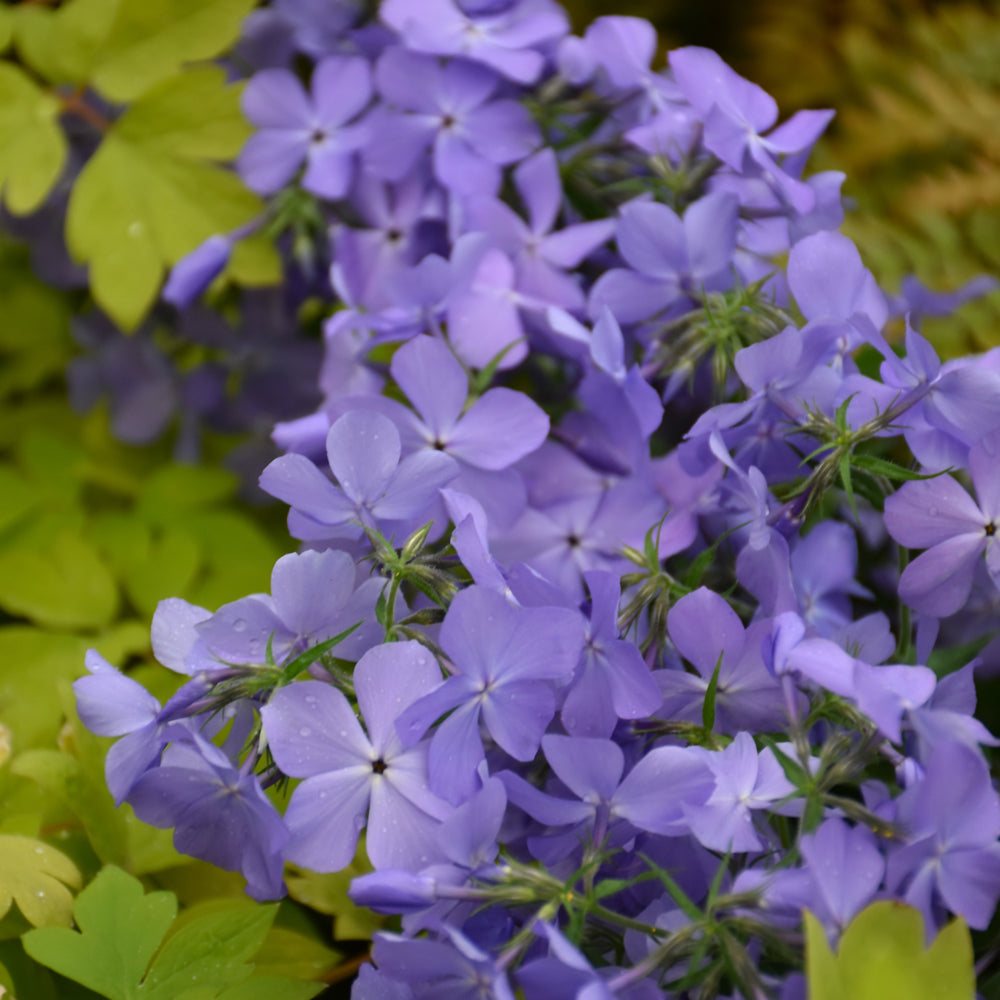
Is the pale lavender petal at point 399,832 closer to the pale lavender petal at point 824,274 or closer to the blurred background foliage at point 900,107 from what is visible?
the pale lavender petal at point 824,274

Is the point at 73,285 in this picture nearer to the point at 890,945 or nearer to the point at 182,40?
the point at 182,40

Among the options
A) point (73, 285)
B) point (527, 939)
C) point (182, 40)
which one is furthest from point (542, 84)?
point (527, 939)

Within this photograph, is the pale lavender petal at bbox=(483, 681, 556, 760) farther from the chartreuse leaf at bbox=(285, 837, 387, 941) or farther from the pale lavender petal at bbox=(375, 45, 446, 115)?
the pale lavender petal at bbox=(375, 45, 446, 115)

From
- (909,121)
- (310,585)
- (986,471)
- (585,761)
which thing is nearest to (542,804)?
(585,761)

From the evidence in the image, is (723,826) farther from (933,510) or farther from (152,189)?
(152,189)

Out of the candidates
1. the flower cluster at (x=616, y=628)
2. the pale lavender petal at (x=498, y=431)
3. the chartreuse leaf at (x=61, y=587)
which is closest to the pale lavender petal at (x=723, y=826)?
the flower cluster at (x=616, y=628)

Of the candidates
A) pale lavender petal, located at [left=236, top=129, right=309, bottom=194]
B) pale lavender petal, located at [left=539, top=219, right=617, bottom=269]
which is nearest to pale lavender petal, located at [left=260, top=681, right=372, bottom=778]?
pale lavender petal, located at [left=539, top=219, right=617, bottom=269]
